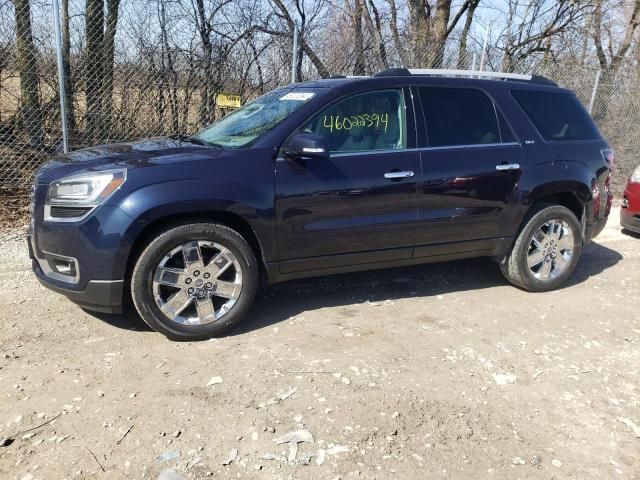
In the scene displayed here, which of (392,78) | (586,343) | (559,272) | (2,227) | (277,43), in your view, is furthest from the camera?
(277,43)

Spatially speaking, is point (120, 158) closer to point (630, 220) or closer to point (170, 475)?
point (170, 475)

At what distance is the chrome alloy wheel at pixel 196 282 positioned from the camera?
3582 millimetres

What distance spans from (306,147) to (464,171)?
1432 millimetres

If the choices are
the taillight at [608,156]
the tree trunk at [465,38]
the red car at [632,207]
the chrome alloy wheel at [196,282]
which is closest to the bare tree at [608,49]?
the tree trunk at [465,38]

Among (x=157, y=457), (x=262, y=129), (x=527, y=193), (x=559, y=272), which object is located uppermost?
(x=262, y=129)

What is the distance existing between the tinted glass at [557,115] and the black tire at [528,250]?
2.16 ft

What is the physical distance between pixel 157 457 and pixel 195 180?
1721 mm

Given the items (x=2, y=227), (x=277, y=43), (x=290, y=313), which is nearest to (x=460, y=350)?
(x=290, y=313)

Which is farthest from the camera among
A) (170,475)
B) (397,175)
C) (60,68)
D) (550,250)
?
(60,68)

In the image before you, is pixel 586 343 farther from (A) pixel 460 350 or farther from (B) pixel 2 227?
(B) pixel 2 227

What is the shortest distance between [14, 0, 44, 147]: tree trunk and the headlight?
4202mm

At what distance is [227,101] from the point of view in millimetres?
7754

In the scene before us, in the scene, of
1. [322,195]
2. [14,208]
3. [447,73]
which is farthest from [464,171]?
[14,208]

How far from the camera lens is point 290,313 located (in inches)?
166
